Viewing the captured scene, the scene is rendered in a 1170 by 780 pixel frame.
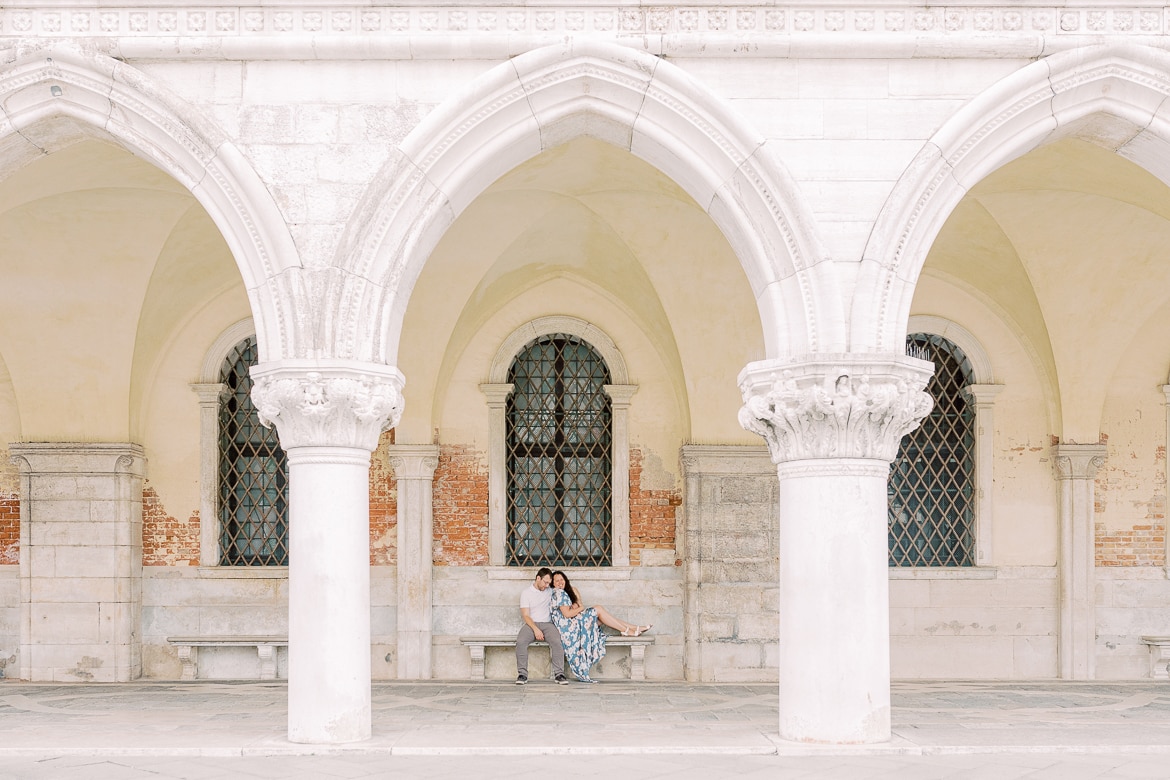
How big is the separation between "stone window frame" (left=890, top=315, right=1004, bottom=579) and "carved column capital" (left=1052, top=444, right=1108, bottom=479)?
1.94 feet

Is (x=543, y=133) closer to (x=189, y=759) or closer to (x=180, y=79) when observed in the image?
(x=180, y=79)

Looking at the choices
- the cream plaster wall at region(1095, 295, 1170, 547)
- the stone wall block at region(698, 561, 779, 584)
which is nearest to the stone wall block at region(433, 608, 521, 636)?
the stone wall block at region(698, 561, 779, 584)

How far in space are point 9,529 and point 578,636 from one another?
16.6 ft

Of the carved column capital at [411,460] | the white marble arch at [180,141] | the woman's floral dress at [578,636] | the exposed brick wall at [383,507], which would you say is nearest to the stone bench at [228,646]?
the exposed brick wall at [383,507]

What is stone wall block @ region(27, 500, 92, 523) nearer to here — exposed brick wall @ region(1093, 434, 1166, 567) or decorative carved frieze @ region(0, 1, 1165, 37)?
decorative carved frieze @ region(0, 1, 1165, 37)

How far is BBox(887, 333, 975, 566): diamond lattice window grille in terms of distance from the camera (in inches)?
452

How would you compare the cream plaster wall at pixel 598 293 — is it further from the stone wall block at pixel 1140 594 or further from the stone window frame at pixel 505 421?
the stone wall block at pixel 1140 594

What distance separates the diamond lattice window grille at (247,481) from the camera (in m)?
11.5

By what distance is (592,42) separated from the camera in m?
7.26

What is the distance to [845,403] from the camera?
699 centimetres

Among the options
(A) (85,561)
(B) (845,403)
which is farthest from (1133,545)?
(A) (85,561)

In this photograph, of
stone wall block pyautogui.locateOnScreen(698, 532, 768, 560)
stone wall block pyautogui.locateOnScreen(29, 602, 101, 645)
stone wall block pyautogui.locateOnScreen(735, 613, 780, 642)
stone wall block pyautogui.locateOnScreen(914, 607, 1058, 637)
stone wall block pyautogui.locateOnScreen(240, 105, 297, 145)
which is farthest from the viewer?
stone wall block pyautogui.locateOnScreen(914, 607, 1058, 637)

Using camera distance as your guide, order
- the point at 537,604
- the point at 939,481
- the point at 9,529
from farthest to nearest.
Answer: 1. the point at 939,481
2. the point at 9,529
3. the point at 537,604

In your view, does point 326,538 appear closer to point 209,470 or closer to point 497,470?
point 497,470
